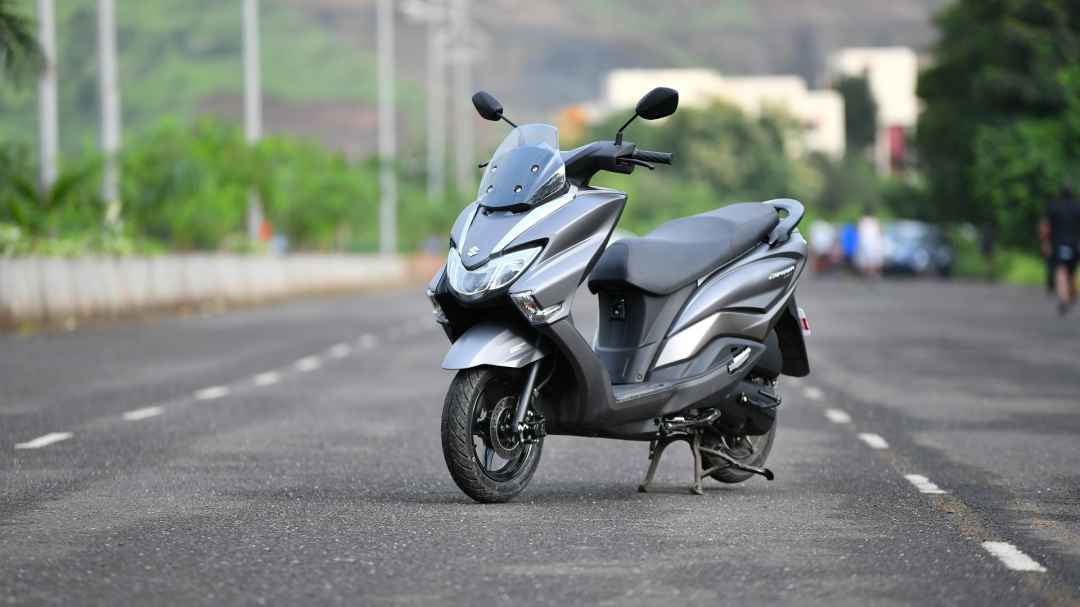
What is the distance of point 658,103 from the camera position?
10.0 m

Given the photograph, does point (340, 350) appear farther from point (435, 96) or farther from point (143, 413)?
point (435, 96)

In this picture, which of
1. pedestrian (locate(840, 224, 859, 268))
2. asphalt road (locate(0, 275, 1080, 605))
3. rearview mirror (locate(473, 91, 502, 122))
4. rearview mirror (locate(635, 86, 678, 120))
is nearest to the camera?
asphalt road (locate(0, 275, 1080, 605))

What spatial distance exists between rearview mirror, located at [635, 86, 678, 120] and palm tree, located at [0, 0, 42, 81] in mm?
16041

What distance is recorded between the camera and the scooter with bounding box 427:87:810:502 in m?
9.74

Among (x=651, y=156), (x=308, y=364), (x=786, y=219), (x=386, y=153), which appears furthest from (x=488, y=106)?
(x=386, y=153)

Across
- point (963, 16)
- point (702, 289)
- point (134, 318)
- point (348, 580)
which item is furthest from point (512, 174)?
point (963, 16)

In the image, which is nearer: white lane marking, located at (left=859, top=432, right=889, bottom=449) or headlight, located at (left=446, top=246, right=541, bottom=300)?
headlight, located at (left=446, top=246, right=541, bottom=300)

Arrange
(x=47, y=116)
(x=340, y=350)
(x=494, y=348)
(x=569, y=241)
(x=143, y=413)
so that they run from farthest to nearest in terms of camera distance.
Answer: (x=47, y=116), (x=340, y=350), (x=143, y=413), (x=569, y=241), (x=494, y=348)

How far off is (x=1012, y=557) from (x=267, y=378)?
12.5m

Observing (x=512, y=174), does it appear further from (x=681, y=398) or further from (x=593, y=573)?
(x=593, y=573)

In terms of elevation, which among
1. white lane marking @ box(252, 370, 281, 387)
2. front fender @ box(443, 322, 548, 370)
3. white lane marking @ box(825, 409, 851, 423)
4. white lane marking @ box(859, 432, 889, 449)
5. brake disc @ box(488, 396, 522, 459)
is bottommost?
white lane marking @ box(252, 370, 281, 387)

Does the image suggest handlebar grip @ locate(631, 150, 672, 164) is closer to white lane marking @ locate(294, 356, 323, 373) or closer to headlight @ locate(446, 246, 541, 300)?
headlight @ locate(446, 246, 541, 300)

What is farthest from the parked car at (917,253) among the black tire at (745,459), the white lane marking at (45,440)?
the black tire at (745,459)

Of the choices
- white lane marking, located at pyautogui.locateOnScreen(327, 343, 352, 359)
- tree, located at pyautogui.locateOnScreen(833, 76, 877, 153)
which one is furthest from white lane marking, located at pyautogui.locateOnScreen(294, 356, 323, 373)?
tree, located at pyautogui.locateOnScreen(833, 76, 877, 153)
